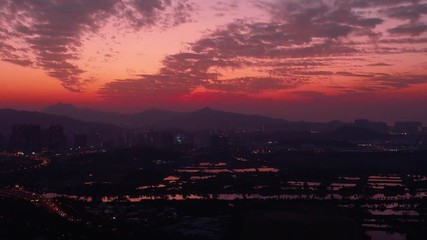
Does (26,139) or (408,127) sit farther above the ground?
(408,127)

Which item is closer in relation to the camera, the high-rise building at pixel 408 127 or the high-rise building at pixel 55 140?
the high-rise building at pixel 55 140

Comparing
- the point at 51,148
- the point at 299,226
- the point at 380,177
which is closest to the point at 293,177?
the point at 380,177

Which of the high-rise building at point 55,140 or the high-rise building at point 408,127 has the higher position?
the high-rise building at point 408,127

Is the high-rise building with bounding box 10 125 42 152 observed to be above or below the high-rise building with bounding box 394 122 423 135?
below

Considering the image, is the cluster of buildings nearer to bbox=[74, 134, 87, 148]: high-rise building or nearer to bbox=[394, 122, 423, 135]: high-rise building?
bbox=[74, 134, 87, 148]: high-rise building

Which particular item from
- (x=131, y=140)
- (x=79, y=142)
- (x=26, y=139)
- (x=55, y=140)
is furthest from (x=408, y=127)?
(x=26, y=139)

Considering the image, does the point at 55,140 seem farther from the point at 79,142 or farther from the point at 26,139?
the point at 79,142

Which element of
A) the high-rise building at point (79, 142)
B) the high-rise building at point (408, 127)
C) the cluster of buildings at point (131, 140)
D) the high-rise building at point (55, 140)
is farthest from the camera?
the high-rise building at point (408, 127)

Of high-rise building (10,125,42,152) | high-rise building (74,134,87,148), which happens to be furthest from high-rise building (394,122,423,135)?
high-rise building (10,125,42,152)

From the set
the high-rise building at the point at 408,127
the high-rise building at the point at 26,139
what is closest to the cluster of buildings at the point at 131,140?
the high-rise building at the point at 26,139

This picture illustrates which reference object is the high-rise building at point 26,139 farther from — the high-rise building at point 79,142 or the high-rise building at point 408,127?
the high-rise building at point 408,127

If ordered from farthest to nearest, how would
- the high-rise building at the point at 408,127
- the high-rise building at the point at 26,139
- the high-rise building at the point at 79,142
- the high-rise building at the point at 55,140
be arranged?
the high-rise building at the point at 408,127
the high-rise building at the point at 79,142
the high-rise building at the point at 55,140
the high-rise building at the point at 26,139
